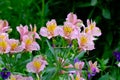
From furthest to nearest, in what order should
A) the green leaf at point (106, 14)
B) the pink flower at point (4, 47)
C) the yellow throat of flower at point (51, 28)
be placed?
the green leaf at point (106, 14) → the yellow throat of flower at point (51, 28) → the pink flower at point (4, 47)

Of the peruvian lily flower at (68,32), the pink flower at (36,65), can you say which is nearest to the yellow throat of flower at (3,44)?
the pink flower at (36,65)

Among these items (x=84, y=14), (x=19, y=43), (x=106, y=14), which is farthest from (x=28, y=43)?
(x=84, y=14)

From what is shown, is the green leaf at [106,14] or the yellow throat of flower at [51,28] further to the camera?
the green leaf at [106,14]

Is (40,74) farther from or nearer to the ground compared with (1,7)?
nearer to the ground

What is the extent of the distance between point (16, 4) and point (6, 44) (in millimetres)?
2782

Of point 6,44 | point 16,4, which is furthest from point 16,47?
point 16,4

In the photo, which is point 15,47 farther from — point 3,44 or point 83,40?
point 83,40

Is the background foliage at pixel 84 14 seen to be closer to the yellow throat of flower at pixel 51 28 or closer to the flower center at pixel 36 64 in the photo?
the yellow throat of flower at pixel 51 28

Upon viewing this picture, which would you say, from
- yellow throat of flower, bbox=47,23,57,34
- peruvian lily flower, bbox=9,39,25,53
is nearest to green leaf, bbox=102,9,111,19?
yellow throat of flower, bbox=47,23,57,34

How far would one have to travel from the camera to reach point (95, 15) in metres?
4.65

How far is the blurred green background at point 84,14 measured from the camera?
454 cm

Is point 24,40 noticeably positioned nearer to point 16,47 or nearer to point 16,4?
point 16,47

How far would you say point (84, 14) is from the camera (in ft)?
15.6

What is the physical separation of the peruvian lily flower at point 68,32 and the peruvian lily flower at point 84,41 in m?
0.02
